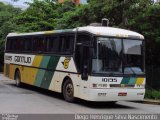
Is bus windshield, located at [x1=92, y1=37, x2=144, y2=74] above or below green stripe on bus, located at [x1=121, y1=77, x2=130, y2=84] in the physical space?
above

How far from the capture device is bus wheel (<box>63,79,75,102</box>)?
18406 millimetres

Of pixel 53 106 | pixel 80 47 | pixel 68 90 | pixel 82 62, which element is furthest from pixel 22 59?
pixel 53 106

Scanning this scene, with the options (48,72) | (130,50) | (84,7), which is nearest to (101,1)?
(84,7)

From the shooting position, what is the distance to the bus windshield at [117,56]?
1684 cm

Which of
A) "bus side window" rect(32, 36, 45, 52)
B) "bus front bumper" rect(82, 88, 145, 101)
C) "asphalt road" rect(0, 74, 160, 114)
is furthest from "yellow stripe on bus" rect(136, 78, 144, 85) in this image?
"bus side window" rect(32, 36, 45, 52)

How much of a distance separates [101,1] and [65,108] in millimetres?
11995

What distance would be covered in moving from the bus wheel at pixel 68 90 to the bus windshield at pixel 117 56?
6.74 feet

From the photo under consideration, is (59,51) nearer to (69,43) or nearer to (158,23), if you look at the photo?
(69,43)

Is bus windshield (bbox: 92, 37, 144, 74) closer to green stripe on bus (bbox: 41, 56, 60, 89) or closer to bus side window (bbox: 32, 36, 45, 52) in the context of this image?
green stripe on bus (bbox: 41, 56, 60, 89)

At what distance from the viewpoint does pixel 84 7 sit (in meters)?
27.8

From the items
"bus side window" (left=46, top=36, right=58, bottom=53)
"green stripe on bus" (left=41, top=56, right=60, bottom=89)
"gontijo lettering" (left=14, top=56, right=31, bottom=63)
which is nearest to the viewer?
"green stripe on bus" (left=41, top=56, right=60, bottom=89)

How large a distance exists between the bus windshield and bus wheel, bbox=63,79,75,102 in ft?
6.74

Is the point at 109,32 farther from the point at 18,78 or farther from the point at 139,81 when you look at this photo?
the point at 18,78

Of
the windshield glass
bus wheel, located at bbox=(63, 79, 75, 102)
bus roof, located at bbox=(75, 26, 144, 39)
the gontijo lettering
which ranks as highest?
bus roof, located at bbox=(75, 26, 144, 39)
